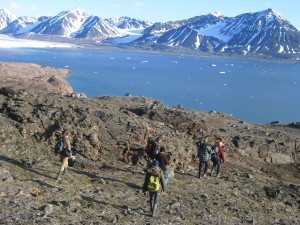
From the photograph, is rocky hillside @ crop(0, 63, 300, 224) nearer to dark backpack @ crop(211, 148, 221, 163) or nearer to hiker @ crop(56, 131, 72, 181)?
hiker @ crop(56, 131, 72, 181)

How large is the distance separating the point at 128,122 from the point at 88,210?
8.01m

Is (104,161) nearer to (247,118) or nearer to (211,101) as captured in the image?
(247,118)

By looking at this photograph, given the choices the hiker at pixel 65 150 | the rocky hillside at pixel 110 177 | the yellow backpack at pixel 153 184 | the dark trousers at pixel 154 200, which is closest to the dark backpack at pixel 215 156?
the rocky hillside at pixel 110 177

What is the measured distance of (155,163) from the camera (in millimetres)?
11578

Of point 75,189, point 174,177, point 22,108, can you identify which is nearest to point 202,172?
point 174,177

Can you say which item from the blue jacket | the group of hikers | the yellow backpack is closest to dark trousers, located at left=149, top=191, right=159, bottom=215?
the group of hikers

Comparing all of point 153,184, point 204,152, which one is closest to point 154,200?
point 153,184

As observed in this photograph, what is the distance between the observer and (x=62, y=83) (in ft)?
259

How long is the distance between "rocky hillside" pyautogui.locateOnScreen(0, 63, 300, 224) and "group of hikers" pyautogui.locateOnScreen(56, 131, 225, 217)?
52cm

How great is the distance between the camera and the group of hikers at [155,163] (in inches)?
441

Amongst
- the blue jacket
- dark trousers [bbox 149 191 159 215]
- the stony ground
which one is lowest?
the stony ground

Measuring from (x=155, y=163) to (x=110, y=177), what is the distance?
145 inches

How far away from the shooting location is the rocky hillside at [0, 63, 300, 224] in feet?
37.8

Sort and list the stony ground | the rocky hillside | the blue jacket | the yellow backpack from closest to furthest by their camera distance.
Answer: the stony ground
the yellow backpack
the rocky hillside
the blue jacket
